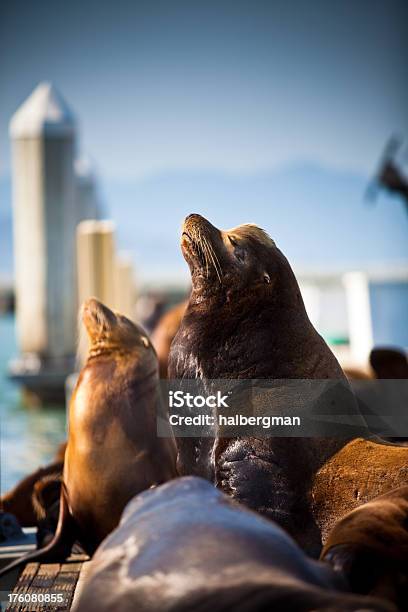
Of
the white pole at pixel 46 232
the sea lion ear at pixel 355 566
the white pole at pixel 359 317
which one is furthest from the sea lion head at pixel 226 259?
the white pole at pixel 46 232

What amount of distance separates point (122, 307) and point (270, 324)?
925cm

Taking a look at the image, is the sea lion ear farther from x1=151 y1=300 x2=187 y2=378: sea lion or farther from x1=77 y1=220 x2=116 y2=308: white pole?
x1=77 y1=220 x2=116 y2=308: white pole

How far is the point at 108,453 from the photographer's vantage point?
3582 mm

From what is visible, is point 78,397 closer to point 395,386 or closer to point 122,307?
point 395,386

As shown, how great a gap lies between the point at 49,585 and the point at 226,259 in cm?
111

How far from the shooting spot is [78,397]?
3.73 meters

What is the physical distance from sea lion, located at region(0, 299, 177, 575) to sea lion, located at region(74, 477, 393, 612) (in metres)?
1.77

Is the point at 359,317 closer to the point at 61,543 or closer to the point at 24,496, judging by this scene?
the point at 24,496

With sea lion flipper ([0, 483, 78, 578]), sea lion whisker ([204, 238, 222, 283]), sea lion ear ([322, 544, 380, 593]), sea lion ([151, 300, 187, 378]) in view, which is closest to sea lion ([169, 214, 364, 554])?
sea lion whisker ([204, 238, 222, 283])

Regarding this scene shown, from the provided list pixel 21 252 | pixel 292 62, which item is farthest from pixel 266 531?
pixel 21 252

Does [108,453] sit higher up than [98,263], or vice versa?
[98,263]

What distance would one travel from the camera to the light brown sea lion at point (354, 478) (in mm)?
Answer: 2689

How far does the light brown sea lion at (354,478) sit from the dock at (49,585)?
70 centimetres

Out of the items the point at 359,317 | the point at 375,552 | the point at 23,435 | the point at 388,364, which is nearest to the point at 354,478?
the point at 375,552
